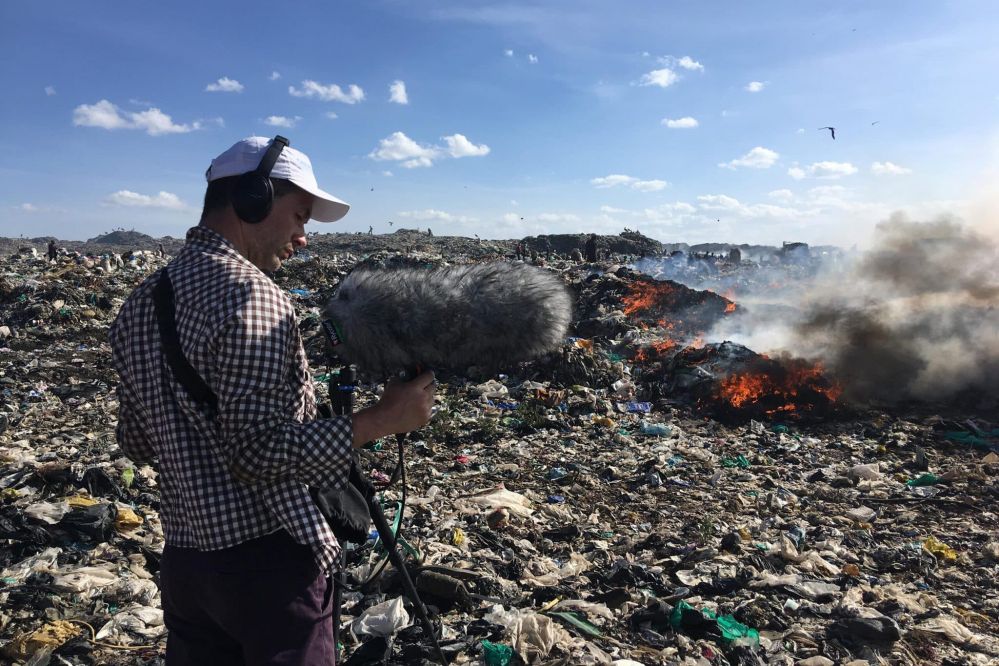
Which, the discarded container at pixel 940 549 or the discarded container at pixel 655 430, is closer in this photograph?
the discarded container at pixel 940 549

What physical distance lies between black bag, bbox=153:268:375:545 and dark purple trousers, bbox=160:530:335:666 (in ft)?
0.36

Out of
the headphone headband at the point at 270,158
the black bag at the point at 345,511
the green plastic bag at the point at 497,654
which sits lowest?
the green plastic bag at the point at 497,654

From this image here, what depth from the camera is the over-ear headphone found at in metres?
1.36

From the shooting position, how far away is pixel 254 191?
1368mm

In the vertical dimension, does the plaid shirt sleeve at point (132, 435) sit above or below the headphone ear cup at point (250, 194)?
below

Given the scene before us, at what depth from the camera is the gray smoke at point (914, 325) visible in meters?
8.31

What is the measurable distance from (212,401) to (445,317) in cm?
53

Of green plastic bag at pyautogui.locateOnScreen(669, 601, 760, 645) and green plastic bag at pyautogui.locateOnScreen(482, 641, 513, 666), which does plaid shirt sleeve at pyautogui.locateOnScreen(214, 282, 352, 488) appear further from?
green plastic bag at pyautogui.locateOnScreen(669, 601, 760, 645)

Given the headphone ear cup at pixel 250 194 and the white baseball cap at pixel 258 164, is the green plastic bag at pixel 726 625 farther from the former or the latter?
the headphone ear cup at pixel 250 194

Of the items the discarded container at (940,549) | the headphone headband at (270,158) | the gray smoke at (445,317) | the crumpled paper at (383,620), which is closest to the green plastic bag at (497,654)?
the crumpled paper at (383,620)

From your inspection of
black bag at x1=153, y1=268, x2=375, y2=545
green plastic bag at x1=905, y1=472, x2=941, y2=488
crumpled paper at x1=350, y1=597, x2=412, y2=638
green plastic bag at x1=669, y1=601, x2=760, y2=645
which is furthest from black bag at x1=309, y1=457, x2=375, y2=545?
green plastic bag at x1=905, y1=472, x2=941, y2=488

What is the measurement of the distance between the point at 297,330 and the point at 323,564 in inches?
20.5

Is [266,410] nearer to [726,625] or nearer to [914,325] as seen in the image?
[726,625]

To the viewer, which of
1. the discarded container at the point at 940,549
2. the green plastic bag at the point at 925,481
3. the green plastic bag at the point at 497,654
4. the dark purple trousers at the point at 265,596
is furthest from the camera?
the green plastic bag at the point at 925,481
